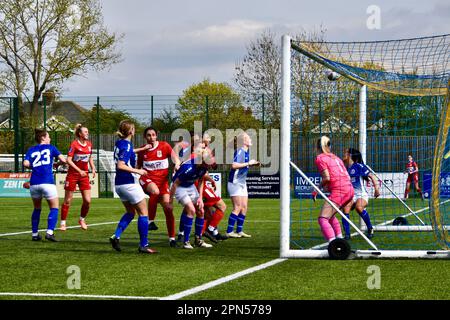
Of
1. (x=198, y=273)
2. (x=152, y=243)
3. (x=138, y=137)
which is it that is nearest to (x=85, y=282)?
(x=198, y=273)

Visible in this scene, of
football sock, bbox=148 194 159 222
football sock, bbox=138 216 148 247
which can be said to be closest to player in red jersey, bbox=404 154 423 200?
football sock, bbox=148 194 159 222

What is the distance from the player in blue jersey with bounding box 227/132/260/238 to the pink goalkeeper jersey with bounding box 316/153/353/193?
10.1ft

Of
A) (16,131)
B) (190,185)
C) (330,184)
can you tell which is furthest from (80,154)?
(16,131)

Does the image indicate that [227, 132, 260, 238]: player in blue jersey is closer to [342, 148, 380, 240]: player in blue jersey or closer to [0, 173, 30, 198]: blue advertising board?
[342, 148, 380, 240]: player in blue jersey

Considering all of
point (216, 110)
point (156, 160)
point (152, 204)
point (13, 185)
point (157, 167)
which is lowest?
point (13, 185)

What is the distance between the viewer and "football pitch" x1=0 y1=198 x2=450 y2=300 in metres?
8.29

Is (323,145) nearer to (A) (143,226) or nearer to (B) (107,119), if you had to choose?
(A) (143,226)

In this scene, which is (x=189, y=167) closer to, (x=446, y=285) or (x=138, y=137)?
(x=446, y=285)

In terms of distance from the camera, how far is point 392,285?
875 centimetres

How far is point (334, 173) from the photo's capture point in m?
11.9

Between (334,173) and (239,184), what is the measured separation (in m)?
4.06

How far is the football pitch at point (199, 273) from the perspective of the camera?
829 cm

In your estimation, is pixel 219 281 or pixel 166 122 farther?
pixel 166 122
